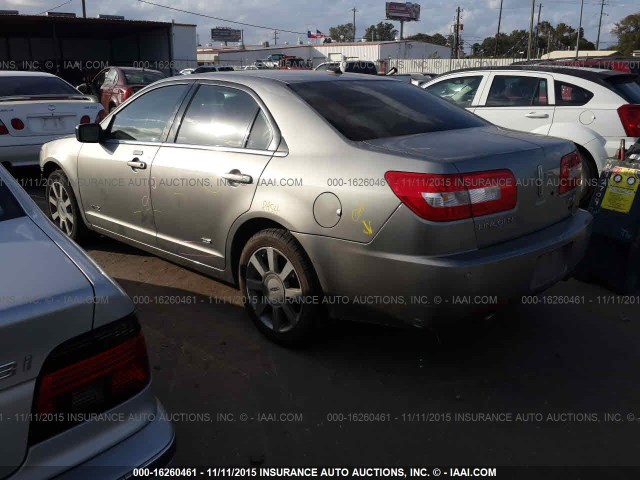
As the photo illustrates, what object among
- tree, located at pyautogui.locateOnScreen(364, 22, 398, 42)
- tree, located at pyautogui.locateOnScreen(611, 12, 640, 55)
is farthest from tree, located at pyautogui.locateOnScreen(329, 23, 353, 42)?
tree, located at pyautogui.locateOnScreen(611, 12, 640, 55)

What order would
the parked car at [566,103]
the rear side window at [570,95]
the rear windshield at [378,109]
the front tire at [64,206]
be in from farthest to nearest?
the rear side window at [570,95] < the parked car at [566,103] < the front tire at [64,206] < the rear windshield at [378,109]

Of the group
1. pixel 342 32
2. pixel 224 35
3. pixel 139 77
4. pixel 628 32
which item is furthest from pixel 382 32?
pixel 139 77

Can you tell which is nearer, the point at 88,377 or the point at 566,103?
the point at 88,377

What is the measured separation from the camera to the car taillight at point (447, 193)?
2.67 metres

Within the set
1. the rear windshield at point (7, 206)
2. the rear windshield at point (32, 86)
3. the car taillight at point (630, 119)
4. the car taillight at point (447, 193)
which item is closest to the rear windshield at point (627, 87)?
the car taillight at point (630, 119)

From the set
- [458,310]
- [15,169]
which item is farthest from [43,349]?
[15,169]

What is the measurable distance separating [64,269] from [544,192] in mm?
2433

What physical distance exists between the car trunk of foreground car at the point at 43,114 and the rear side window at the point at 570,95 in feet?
20.0

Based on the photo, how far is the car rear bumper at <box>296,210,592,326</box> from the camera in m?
2.69

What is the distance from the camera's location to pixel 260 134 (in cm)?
347

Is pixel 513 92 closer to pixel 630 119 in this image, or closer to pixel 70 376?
pixel 630 119

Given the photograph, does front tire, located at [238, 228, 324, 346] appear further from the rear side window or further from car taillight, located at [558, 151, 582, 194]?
the rear side window

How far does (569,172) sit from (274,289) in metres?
1.85

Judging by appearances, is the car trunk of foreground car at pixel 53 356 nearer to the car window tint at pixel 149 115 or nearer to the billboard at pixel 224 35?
the car window tint at pixel 149 115
